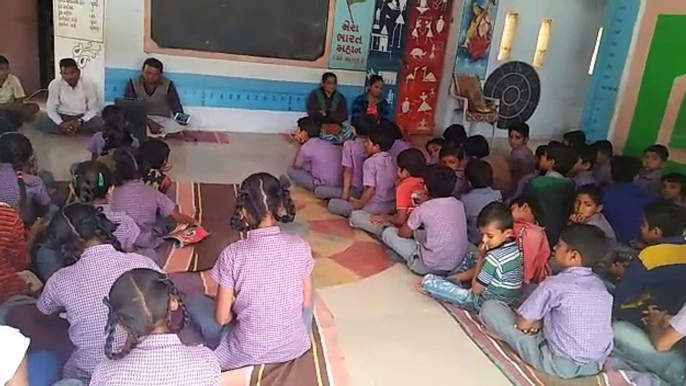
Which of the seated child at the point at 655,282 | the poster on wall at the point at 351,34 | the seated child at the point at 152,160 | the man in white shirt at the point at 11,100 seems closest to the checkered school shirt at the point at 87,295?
the seated child at the point at 152,160

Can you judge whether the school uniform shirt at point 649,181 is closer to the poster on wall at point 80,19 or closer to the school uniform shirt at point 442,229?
the school uniform shirt at point 442,229

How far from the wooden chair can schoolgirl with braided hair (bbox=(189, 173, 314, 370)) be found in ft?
13.2

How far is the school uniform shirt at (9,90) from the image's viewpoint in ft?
15.2

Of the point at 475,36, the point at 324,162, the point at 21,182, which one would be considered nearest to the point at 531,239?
the point at 324,162

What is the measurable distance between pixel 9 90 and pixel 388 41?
310cm

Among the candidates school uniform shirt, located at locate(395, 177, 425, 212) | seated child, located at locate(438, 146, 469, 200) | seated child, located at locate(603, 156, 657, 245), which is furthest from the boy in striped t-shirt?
seated child, located at locate(603, 156, 657, 245)

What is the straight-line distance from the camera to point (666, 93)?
4.77 metres

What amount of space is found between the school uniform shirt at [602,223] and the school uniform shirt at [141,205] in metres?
2.04

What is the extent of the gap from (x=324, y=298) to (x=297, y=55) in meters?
3.23

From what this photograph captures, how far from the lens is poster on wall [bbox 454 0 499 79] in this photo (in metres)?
5.79

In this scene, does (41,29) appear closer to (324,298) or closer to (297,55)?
(297,55)

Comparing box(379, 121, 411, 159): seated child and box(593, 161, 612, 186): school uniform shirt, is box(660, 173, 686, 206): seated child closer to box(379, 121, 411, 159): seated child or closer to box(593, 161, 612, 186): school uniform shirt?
box(593, 161, 612, 186): school uniform shirt

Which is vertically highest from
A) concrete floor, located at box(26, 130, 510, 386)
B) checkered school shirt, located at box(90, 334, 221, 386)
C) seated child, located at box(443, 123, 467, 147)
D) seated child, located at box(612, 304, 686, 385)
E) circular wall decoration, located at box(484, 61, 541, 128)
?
circular wall decoration, located at box(484, 61, 541, 128)

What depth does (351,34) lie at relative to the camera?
5.58 metres
